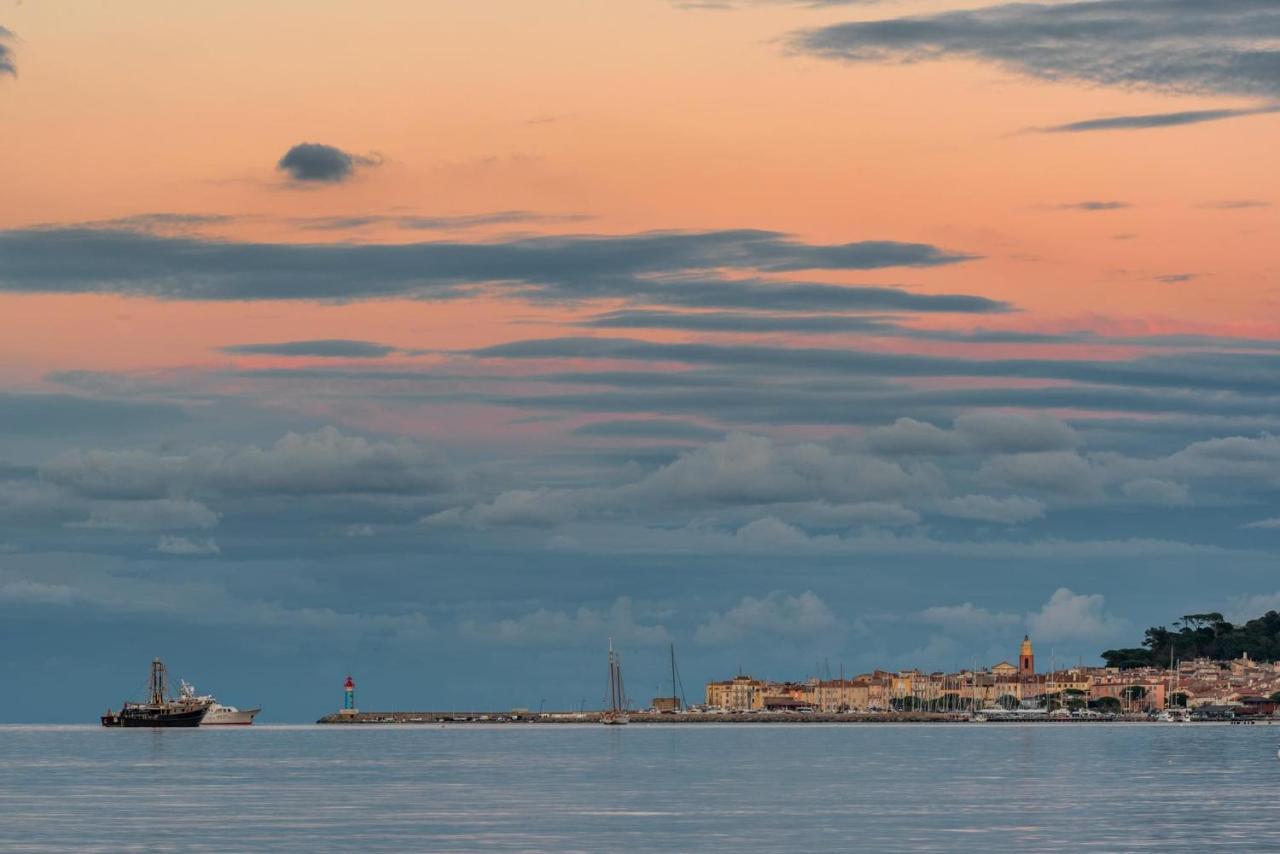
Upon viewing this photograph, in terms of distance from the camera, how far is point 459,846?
72938mm

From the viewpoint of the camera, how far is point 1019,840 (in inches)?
2938

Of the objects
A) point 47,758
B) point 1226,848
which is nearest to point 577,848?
point 1226,848

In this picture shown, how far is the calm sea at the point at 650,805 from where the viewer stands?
75250mm

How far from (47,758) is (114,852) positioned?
4621 inches

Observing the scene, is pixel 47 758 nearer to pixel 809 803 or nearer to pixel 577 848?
pixel 809 803

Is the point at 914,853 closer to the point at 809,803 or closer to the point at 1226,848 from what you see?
the point at 1226,848

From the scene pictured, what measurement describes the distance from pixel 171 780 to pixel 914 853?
68717 millimetres

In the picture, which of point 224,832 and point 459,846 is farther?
point 224,832

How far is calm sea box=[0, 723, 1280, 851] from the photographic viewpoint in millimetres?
75250

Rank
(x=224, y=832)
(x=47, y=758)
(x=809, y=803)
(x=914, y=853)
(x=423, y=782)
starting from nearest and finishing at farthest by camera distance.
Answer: (x=914, y=853) < (x=224, y=832) < (x=809, y=803) < (x=423, y=782) < (x=47, y=758)

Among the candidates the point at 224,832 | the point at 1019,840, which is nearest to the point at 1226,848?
the point at 1019,840

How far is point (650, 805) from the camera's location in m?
96.6

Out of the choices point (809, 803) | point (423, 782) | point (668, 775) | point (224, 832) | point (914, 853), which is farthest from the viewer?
point (668, 775)

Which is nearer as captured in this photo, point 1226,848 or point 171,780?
point 1226,848
